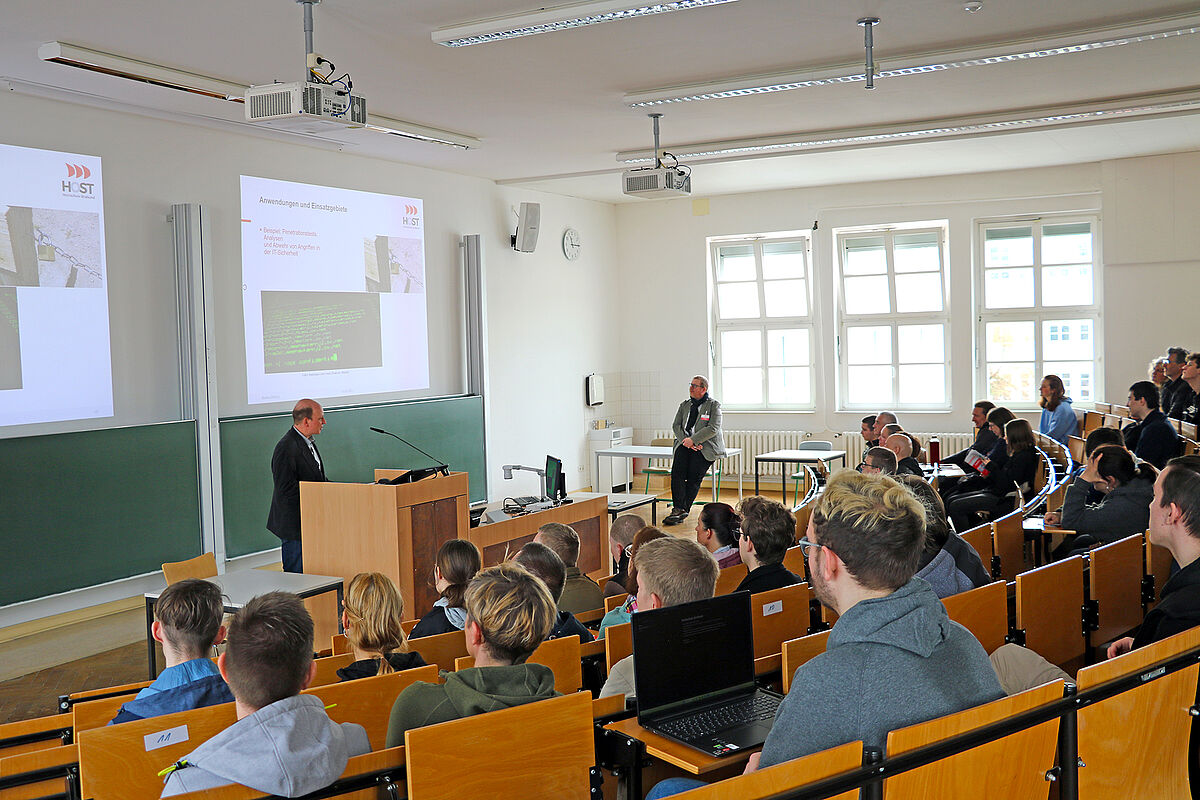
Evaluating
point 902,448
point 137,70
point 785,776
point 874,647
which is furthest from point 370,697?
point 902,448

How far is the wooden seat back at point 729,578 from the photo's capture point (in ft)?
14.1

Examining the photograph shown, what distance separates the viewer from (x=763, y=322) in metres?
12.9

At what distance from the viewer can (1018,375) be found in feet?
38.4

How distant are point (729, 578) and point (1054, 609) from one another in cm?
134

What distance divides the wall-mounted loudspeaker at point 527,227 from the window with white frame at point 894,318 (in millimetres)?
4035

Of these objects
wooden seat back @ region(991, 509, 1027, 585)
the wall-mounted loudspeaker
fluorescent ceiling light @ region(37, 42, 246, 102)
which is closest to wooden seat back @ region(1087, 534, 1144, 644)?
wooden seat back @ region(991, 509, 1027, 585)

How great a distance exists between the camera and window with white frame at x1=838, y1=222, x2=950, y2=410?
12023 mm

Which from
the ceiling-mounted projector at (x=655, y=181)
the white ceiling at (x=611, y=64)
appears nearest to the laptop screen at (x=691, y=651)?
the white ceiling at (x=611, y=64)

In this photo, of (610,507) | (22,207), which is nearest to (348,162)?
(22,207)

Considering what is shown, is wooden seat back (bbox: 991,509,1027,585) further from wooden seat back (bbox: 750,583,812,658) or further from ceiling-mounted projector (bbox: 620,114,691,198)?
ceiling-mounted projector (bbox: 620,114,691,198)

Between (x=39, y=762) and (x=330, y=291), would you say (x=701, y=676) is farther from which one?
(x=330, y=291)

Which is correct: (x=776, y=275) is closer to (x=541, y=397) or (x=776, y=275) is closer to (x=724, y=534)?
(x=541, y=397)

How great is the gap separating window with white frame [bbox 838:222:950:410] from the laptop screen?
1002cm

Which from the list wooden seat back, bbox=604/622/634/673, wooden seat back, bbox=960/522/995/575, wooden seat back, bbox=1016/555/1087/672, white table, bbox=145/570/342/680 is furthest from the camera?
wooden seat back, bbox=960/522/995/575
